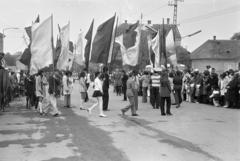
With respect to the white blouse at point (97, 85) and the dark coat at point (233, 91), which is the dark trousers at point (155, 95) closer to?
the dark coat at point (233, 91)

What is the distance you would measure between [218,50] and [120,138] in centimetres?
5935

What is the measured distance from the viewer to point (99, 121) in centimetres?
1137

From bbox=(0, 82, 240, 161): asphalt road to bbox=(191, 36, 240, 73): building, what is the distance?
5269 cm

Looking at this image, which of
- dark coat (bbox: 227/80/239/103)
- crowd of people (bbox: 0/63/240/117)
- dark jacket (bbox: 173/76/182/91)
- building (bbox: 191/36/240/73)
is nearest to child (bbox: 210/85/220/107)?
crowd of people (bbox: 0/63/240/117)

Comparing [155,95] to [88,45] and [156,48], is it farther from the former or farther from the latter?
[88,45]

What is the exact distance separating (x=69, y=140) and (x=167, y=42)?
1194cm

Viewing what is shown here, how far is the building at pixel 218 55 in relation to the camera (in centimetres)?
6228

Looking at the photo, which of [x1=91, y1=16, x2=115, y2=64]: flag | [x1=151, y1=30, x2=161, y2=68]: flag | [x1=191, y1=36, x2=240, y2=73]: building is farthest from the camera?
[x1=191, y1=36, x2=240, y2=73]: building

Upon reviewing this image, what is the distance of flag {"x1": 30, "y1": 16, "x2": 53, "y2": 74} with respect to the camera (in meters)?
13.1

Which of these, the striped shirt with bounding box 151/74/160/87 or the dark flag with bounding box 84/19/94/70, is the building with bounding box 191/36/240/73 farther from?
the dark flag with bounding box 84/19/94/70

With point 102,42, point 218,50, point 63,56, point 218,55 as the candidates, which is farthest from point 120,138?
point 218,50

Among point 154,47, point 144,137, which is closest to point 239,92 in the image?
point 154,47

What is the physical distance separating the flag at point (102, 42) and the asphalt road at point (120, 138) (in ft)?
10.3

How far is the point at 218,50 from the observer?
64.0 metres
